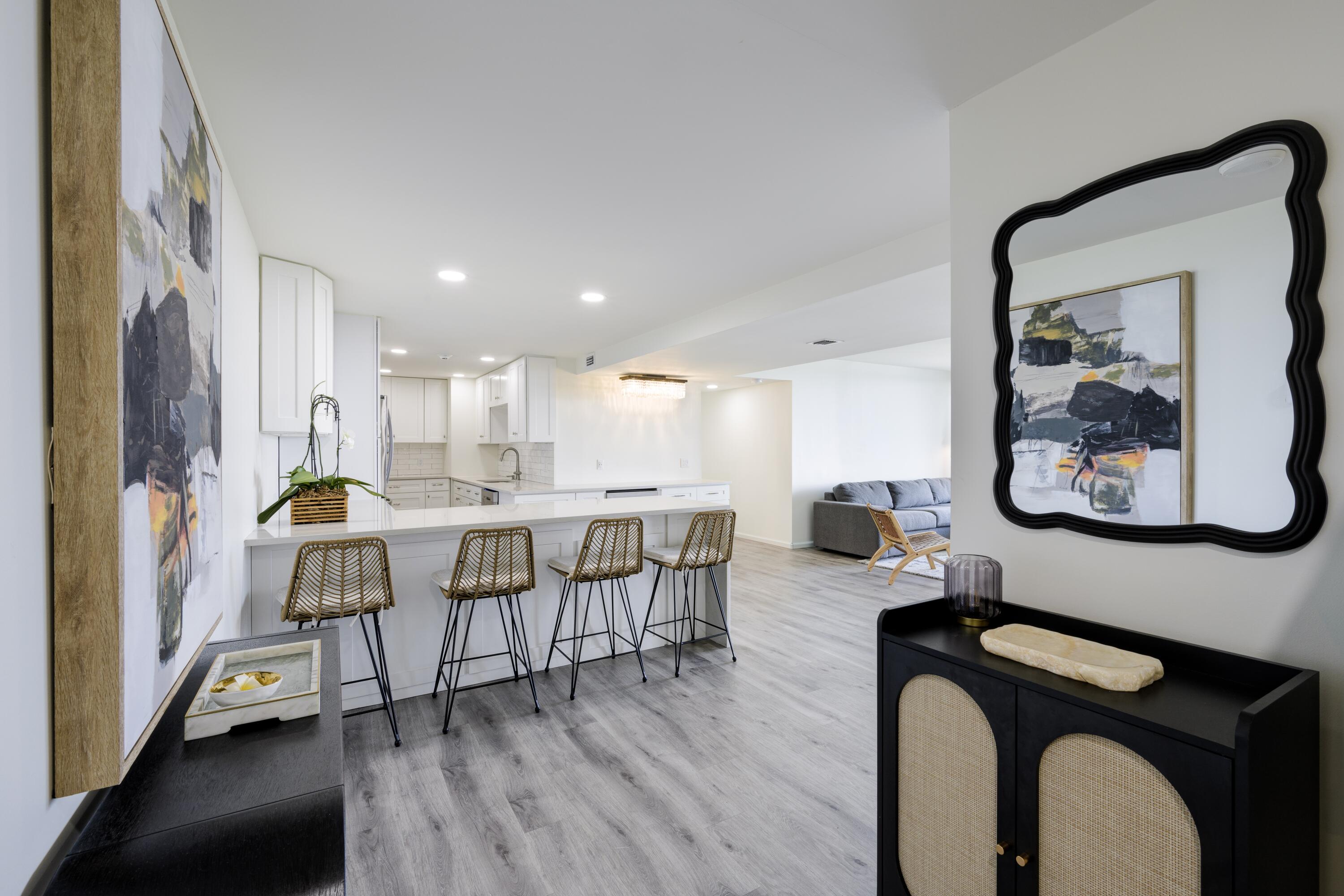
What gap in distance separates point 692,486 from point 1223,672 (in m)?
6.04

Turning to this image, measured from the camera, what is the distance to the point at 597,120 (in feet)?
6.20

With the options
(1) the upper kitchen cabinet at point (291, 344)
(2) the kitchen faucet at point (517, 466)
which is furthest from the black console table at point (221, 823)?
(2) the kitchen faucet at point (517, 466)

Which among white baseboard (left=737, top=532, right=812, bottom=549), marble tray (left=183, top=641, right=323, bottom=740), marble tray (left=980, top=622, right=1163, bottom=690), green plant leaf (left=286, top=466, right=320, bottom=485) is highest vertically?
A: green plant leaf (left=286, top=466, right=320, bottom=485)

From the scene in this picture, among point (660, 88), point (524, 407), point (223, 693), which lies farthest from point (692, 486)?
point (223, 693)

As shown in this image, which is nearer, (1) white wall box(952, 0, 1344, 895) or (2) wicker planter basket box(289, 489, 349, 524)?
(1) white wall box(952, 0, 1344, 895)

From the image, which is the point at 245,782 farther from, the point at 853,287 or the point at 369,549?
the point at 853,287

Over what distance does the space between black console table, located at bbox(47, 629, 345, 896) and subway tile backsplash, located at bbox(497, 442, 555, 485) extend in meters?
5.81

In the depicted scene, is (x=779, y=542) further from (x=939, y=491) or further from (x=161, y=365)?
(x=161, y=365)

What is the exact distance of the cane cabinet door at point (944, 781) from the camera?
1285 millimetres

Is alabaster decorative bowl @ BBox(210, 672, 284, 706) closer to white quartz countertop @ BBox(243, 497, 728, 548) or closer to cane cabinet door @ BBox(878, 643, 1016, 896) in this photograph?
cane cabinet door @ BBox(878, 643, 1016, 896)

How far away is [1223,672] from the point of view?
4.11 feet

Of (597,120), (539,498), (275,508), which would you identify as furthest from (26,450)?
(539,498)

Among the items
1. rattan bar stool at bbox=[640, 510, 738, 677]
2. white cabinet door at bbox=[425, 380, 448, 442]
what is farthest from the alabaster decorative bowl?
white cabinet door at bbox=[425, 380, 448, 442]

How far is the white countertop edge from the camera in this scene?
20.8ft
